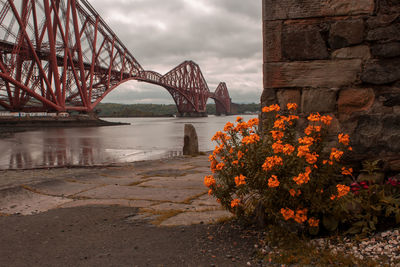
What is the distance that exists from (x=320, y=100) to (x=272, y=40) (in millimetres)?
701

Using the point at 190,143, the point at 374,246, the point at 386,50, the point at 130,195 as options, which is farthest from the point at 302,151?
the point at 190,143

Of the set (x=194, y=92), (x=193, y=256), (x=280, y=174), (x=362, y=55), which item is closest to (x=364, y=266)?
(x=280, y=174)

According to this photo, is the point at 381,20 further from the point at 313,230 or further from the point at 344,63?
the point at 313,230

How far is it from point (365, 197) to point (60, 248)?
2.34 m

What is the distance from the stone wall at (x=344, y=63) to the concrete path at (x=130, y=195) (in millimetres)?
1358

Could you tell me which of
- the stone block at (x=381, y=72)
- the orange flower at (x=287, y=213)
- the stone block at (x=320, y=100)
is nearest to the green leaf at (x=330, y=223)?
the orange flower at (x=287, y=213)

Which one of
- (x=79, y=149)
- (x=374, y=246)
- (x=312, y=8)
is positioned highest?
(x=312, y=8)

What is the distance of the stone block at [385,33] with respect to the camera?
2725mm

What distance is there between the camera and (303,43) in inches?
117

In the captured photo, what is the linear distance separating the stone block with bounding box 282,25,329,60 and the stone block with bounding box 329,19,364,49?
10 centimetres

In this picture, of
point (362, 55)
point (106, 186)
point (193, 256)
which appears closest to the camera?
point (193, 256)

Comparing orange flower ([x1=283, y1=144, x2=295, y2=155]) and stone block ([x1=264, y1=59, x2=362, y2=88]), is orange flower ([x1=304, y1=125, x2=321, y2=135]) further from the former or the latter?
stone block ([x1=264, y1=59, x2=362, y2=88])

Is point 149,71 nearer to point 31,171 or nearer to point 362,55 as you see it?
point 31,171

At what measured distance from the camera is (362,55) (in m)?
2.86
